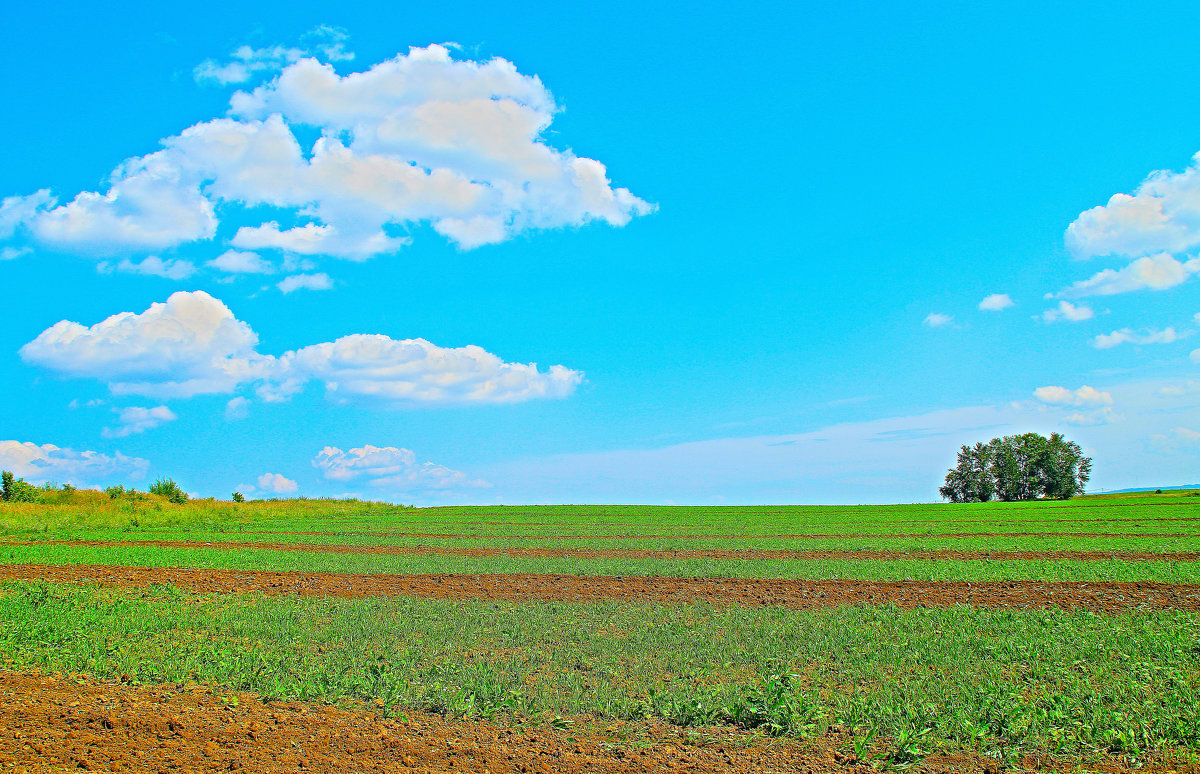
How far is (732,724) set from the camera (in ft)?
23.9

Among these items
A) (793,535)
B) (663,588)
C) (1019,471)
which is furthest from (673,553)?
(1019,471)

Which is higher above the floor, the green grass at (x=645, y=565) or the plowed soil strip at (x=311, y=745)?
the plowed soil strip at (x=311, y=745)

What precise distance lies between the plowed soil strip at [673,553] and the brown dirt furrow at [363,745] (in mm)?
17000

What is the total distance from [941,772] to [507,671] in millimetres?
5379

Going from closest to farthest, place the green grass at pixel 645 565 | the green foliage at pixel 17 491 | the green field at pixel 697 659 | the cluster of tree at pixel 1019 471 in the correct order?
the green field at pixel 697 659
the green grass at pixel 645 565
the green foliage at pixel 17 491
the cluster of tree at pixel 1019 471

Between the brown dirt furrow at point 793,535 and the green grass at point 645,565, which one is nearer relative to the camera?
the green grass at point 645,565

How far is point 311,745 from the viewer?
6.55m

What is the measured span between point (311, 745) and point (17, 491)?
58.5 m

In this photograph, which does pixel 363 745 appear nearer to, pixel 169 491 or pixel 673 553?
pixel 673 553

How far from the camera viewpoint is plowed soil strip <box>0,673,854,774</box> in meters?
6.19

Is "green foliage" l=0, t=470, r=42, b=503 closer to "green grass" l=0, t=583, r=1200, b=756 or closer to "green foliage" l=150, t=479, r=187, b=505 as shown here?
"green foliage" l=150, t=479, r=187, b=505

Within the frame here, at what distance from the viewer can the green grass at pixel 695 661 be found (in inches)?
289

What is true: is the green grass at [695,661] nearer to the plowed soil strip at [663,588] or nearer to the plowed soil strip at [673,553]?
the plowed soil strip at [663,588]

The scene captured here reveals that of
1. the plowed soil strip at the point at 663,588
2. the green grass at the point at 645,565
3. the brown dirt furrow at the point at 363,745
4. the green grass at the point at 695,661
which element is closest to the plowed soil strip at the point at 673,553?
the green grass at the point at 645,565
